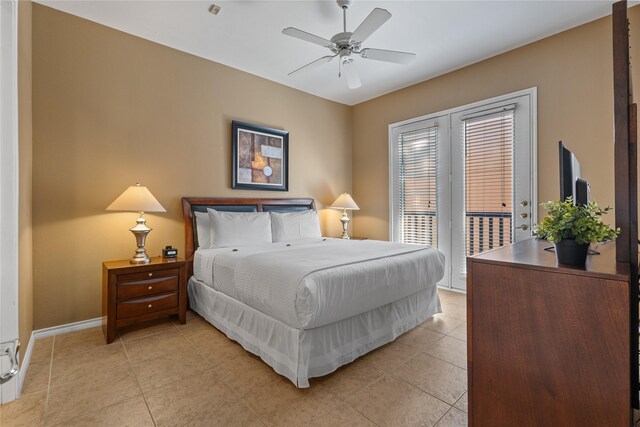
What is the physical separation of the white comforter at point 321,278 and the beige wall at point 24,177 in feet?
4.27

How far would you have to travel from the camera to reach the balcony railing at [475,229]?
142 inches

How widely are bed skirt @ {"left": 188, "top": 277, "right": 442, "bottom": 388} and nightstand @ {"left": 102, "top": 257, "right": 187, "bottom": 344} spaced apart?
27cm

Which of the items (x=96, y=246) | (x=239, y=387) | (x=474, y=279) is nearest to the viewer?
(x=474, y=279)

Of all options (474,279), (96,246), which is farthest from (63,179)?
(474,279)

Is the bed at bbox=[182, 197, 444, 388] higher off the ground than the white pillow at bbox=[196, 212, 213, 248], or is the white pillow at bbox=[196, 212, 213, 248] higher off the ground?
the white pillow at bbox=[196, 212, 213, 248]

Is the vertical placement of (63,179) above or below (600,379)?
above

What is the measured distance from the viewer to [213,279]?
2865mm

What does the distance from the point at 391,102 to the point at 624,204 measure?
4.09 m

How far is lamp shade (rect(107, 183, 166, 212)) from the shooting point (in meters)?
2.76

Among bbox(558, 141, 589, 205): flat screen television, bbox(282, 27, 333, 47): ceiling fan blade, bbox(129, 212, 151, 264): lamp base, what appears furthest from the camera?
bbox(129, 212, 151, 264): lamp base

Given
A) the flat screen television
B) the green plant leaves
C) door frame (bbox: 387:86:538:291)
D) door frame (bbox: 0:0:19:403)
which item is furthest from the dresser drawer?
door frame (bbox: 387:86:538:291)

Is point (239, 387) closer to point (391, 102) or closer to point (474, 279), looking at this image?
point (474, 279)

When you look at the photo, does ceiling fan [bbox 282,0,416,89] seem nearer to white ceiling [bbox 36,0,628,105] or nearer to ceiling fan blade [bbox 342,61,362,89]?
ceiling fan blade [bbox 342,61,362,89]

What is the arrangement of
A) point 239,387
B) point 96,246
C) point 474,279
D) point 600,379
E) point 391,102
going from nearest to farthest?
point 600,379 < point 474,279 < point 239,387 < point 96,246 < point 391,102
